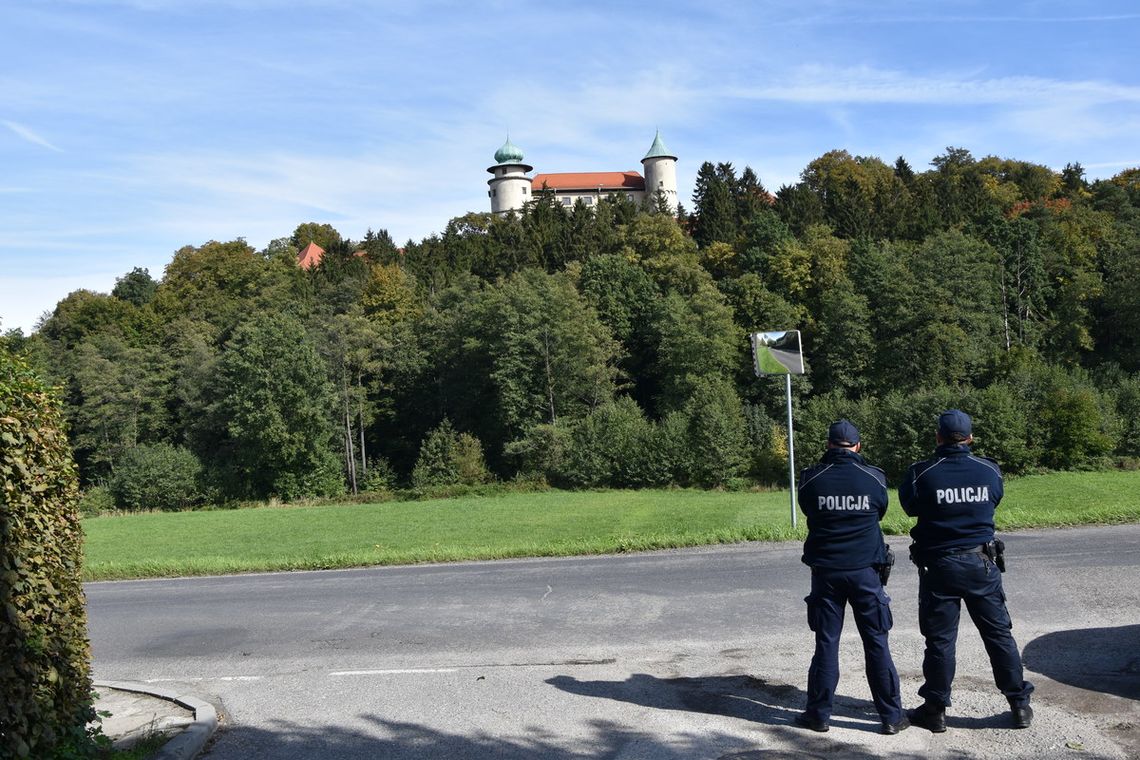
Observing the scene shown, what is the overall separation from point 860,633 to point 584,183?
146638 millimetres

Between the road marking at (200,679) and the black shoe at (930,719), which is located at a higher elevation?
the black shoe at (930,719)

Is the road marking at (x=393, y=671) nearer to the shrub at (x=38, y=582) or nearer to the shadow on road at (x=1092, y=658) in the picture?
the shrub at (x=38, y=582)

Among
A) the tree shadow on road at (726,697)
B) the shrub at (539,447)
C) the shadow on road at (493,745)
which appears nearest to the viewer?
the shadow on road at (493,745)

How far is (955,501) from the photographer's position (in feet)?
21.1

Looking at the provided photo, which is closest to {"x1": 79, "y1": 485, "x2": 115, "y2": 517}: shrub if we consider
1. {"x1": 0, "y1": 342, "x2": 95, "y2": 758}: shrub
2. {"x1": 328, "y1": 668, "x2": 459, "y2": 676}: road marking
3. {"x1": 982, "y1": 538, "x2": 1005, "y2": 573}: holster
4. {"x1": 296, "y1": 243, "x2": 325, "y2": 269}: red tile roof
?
{"x1": 328, "y1": 668, "x2": 459, "y2": 676}: road marking

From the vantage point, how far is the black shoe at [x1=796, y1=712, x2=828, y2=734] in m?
6.39

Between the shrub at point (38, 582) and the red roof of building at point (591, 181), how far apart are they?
14270cm

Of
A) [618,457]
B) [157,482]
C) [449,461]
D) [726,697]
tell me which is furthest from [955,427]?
[157,482]

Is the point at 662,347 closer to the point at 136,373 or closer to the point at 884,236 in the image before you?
the point at 884,236

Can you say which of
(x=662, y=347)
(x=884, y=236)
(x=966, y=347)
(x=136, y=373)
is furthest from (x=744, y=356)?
(x=136, y=373)

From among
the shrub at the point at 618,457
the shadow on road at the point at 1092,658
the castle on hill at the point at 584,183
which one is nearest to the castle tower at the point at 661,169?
the castle on hill at the point at 584,183

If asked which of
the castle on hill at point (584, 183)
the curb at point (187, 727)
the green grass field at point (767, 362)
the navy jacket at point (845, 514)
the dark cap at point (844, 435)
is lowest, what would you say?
the curb at point (187, 727)

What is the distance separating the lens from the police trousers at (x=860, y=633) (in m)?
6.36

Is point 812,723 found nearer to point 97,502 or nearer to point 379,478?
point 97,502
